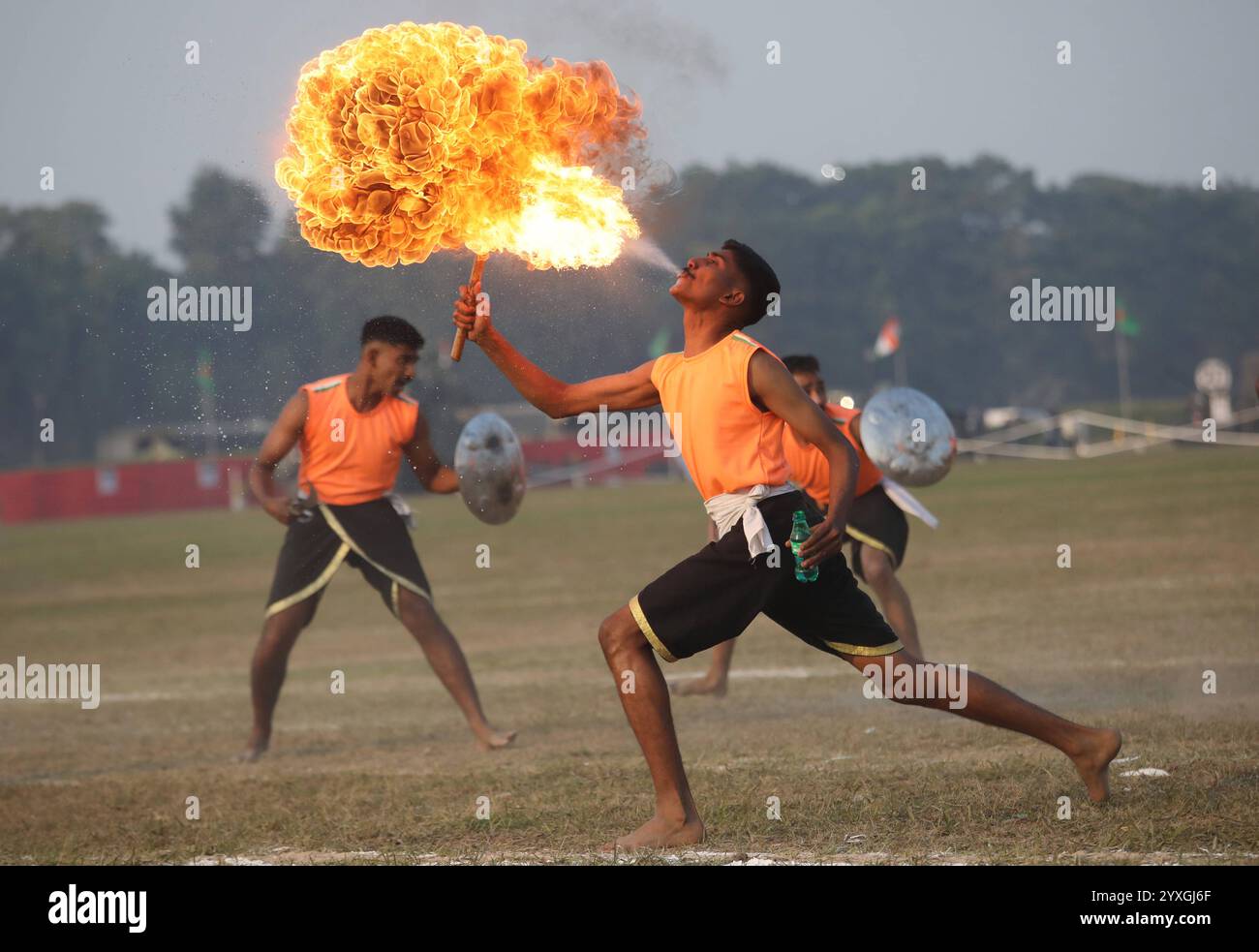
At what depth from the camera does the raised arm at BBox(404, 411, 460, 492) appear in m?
9.26

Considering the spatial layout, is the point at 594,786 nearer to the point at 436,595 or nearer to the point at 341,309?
the point at 341,309

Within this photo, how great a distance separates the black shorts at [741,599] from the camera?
6.11 m

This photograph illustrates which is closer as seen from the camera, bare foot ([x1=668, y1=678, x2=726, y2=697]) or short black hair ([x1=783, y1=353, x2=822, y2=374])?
short black hair ([x1=783, y1=353, x2=822, y2=374])

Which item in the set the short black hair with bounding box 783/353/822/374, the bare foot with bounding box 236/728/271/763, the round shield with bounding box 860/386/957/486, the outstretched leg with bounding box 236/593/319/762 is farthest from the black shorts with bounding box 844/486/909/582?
the bare foot with bounding box 236/728/271/763

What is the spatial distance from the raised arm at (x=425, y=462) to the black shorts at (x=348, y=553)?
0.24 metres

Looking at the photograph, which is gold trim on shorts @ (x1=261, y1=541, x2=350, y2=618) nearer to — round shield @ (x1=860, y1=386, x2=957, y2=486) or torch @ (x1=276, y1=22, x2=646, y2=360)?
torch @ (x1=276, y1=22, x2=646, y2=360)

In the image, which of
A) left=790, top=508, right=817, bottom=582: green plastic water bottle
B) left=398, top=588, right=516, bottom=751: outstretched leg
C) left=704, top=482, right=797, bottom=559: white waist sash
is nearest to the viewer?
left=790, top=508, right=817, bottom=582: green plastic water bottle

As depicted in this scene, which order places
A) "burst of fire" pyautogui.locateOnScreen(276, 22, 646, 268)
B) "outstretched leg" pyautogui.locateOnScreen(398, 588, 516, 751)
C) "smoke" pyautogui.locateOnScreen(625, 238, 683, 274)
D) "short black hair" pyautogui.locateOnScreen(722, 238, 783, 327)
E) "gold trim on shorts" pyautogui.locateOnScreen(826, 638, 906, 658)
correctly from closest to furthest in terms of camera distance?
"gold trim on shorts" pyautogui.locateOnScreen(826, 638, 906, 658) < "short black hair" pyautogui.locateOnScreen(722, 238, 783, 327) < "burst of fire" pyautogui.locateOnScreen(276, 22, 646, 268) < "smoke" pyautogui.locateOnScreen(625, 238, 683, 274) < "outstretched leg" pyautogui.locateOnScreen(398, 588, 516, 751)

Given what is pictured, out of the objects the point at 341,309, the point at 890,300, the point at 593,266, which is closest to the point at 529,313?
the point at 593,266

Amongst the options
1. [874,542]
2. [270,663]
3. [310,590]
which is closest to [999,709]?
[874,542]

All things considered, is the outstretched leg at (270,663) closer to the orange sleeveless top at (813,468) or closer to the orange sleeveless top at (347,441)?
the orange sleeveless top at (347,441)

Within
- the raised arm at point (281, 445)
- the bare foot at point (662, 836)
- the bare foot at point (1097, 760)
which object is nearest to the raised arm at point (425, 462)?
the raised arm at point (281, 445)

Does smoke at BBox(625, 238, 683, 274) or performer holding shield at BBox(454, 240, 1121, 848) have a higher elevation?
smoke at BBox(625, 238, 683, 274)

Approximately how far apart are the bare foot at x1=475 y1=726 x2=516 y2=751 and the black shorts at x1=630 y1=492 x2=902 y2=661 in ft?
9.78
